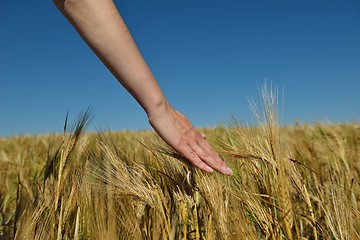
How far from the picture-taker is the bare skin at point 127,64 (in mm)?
926

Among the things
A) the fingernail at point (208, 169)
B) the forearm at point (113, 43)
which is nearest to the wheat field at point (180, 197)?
the fingernail at point (208, 169)

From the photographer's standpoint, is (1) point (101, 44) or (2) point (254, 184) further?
(2) point (254, 184)

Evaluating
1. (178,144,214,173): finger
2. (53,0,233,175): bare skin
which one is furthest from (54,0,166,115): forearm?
(178,144,214,173): finger

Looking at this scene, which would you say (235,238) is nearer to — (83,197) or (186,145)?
(186,145)

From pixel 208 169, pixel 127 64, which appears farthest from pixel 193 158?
pixel 127 64

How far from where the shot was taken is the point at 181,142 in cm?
101

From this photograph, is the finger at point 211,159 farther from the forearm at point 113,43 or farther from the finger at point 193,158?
the forearm at point 113,43

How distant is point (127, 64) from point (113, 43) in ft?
0.20

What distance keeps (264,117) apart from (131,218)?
0.42 meters

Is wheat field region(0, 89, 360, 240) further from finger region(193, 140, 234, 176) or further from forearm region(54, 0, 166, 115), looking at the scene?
forearm region(54, 0, 166, 115)

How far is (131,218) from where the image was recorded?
0.92m

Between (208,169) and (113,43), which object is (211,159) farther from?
(113,43)

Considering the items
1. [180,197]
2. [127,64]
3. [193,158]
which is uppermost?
[127,64]

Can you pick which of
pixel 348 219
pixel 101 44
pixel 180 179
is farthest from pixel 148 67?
pixel 348 219
